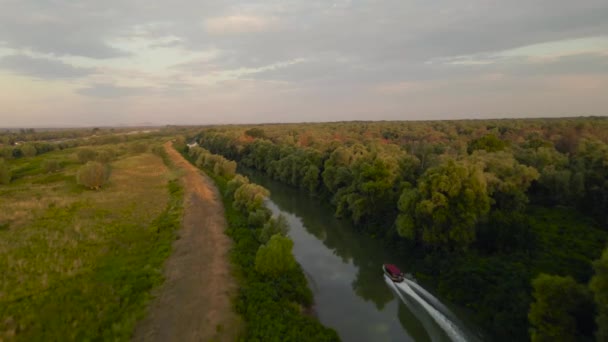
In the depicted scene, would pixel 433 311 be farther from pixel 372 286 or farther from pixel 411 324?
pixel 372 286

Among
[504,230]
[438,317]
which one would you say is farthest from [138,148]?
[504,230]

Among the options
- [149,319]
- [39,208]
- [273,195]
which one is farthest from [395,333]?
[39,208]

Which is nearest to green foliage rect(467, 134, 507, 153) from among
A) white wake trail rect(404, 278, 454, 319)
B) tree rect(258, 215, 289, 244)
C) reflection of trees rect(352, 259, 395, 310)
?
reflection of trees rect(352, 259, 395, 310)

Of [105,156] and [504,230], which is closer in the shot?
[504,230]

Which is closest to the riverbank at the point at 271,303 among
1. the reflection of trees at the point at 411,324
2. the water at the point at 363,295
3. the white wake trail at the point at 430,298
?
the water at the point at 363,295

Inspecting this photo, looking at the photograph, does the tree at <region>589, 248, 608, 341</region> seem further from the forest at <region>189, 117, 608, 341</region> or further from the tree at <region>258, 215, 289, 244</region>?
the tree at <region>258, 215, 289, 244</region>

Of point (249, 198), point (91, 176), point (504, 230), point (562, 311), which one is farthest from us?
point (91, 176)
